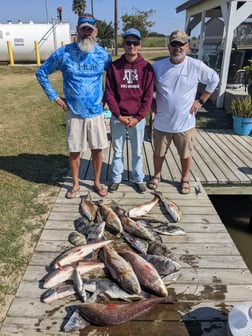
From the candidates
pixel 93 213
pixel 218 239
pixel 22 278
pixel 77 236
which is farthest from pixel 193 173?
pixel 22 278

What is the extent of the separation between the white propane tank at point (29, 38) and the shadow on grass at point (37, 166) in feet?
55.8

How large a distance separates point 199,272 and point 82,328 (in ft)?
3.43

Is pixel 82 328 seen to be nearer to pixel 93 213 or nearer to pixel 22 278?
pixel 22 278

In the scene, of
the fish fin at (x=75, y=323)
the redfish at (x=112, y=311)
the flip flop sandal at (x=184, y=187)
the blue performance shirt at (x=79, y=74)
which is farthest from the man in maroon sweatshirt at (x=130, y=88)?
the fish fin at (x=75, y=323)

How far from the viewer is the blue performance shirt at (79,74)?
10.0 feet

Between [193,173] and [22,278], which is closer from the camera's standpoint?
[22,278]

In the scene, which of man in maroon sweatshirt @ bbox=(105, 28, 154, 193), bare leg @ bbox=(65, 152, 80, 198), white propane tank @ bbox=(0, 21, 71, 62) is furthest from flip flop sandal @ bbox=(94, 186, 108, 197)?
white propane tank @ bbox=(0, 21, 71, 62)

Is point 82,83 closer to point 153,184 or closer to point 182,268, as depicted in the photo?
point 153,184

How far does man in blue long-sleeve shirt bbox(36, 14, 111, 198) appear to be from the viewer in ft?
10.00

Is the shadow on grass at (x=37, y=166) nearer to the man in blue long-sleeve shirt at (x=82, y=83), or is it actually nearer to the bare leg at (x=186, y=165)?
the man in blue long-sleeve shirt at (x=82, y=83)

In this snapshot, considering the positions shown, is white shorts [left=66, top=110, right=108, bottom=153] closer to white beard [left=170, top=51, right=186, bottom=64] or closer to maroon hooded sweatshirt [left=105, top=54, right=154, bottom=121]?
maroon hooded sweatshirt [left=105, top=54, right=154, bottom=121]

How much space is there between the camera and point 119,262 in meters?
2.40

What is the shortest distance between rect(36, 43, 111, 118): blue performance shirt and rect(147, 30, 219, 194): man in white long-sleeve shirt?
0.62m

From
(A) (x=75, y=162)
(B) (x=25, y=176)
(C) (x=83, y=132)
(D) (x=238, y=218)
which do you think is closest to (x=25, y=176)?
(B) (x=25, y=176)
